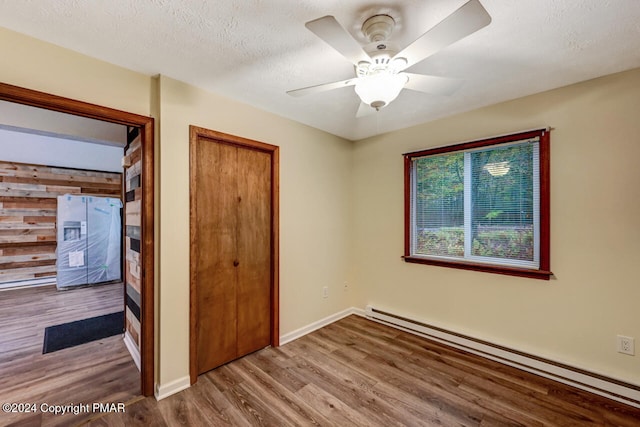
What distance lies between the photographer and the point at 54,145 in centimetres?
420

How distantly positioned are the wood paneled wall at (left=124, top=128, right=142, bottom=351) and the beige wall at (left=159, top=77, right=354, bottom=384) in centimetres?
48

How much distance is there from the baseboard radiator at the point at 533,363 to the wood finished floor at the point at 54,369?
2.63 m

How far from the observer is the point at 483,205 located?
8.41 ft

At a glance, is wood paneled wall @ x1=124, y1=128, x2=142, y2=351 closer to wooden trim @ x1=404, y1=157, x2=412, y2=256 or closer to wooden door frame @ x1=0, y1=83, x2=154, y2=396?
wooden door frame @ x1=0, y1=83, x2=154, y2=396

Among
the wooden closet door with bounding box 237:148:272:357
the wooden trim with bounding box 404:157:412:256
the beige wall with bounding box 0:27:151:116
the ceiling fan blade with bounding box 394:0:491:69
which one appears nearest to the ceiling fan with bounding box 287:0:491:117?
the ceiling fan blade with bounding box 394:0:491:69

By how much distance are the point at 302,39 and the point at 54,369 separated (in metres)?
3.32

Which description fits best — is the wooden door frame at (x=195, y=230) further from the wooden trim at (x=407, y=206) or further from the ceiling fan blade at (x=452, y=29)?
the ceiling fan blade at (x=452, y=29)

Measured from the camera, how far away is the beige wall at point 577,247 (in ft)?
6.21

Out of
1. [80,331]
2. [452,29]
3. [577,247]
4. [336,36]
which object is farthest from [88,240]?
[577,247]

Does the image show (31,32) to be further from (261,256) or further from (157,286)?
(261,256)

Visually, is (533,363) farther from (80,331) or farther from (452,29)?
(80,331)

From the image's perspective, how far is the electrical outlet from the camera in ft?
6.15

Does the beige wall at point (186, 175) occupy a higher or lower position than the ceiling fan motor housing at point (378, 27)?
lower

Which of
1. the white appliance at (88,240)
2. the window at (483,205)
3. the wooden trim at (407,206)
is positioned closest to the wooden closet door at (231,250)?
the wooden trim at (407,206)
